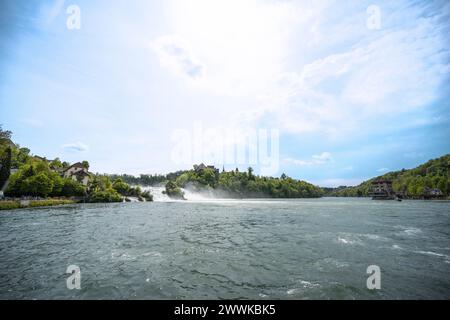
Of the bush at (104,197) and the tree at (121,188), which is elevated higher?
the tree at (121,188)

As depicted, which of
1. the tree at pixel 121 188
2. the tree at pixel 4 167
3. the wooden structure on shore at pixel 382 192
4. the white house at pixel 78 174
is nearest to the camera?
the tree at pixel 4 167

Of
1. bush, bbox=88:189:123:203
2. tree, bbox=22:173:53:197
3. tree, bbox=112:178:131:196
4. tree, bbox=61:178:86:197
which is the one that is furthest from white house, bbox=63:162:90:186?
tree, bbox=22:173:53:197

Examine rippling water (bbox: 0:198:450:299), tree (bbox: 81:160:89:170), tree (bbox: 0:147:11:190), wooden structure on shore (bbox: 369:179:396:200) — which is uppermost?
tree (bbox: 81:160:89:170)

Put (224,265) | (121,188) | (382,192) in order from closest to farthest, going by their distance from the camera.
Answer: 1. (224,265)
2. (121,188)
3. (382,192)

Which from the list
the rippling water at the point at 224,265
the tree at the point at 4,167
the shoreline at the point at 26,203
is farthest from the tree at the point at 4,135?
the rippling water at the point at 224,265

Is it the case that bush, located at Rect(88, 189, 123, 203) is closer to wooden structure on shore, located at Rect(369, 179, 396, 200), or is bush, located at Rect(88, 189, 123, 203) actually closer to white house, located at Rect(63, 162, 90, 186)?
white house, located at Rect(63, 162, 90, 186)

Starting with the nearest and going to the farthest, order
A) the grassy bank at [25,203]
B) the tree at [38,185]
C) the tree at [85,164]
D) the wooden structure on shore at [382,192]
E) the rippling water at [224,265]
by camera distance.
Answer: the rippling water at [224,265] < the grassy bank at [25,203] < the tree at [38,185] < the tree at [85,164] < the wooden structure on shore at [382,192]

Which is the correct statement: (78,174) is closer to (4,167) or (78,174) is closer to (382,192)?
(4,167)

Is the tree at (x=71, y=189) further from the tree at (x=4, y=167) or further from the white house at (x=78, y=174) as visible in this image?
the white house at (x=78, y=174)

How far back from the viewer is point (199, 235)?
24.7 meters

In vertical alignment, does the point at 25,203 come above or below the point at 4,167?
below

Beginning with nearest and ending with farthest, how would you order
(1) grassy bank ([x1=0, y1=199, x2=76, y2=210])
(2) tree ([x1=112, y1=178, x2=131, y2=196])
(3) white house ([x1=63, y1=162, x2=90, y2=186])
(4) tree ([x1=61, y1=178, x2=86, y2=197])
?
(1) grassy bank ([x1=0, y1=199, x2=76, y2=210])
(4) tree ([x1=61, y1=178, x2=86, y2=197])
(3) white house ([x1=63, y1=162, x2=90, y2=186])
(2) tree ([x1=112, y1=178, x2=131, y2=196])

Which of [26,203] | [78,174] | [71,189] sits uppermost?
[78,174]

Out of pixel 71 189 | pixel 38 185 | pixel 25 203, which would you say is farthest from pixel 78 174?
pixel 25 203
